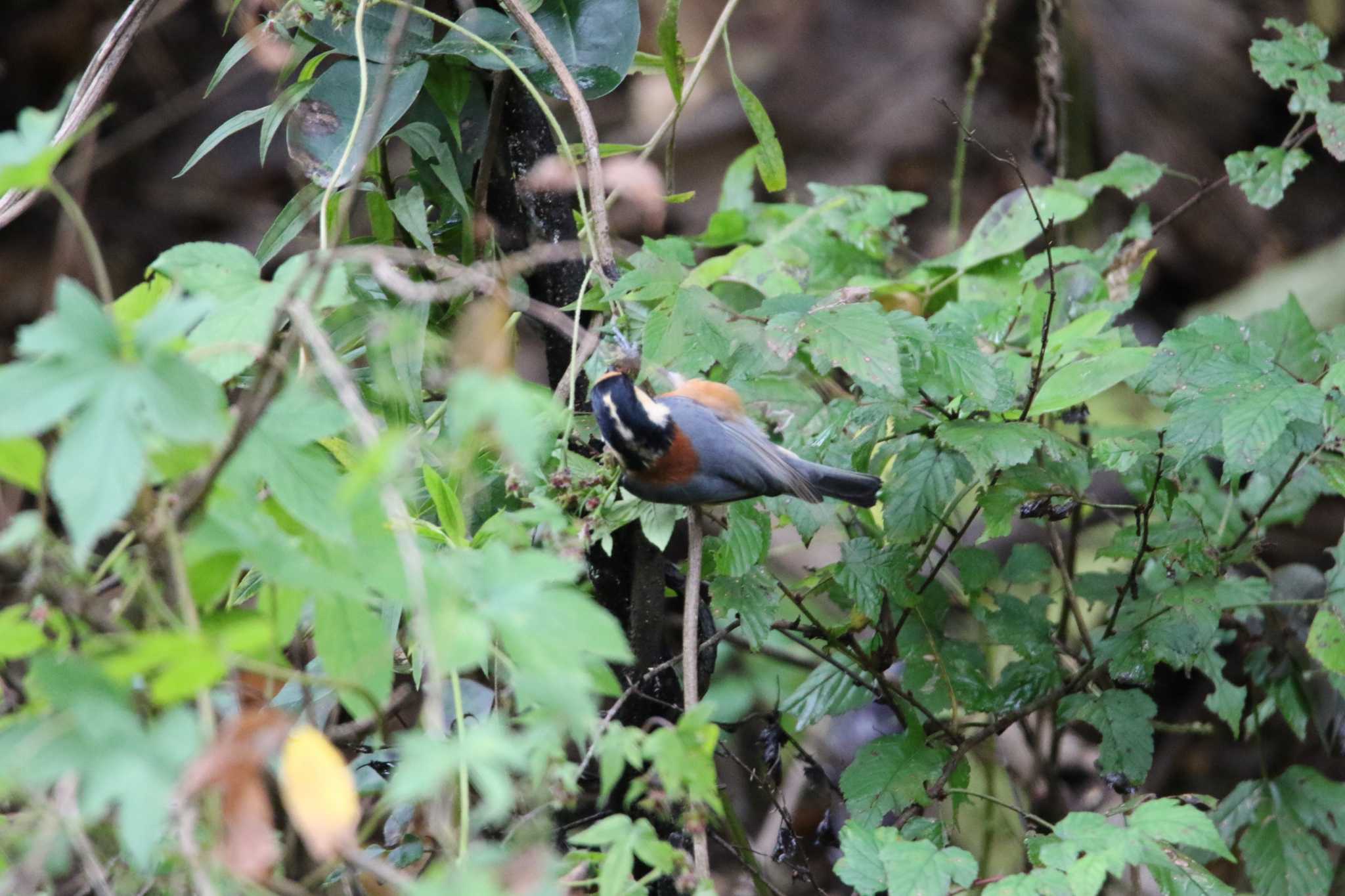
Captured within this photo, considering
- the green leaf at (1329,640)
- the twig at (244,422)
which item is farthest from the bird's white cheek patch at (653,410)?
the green leaf at (1329,640)

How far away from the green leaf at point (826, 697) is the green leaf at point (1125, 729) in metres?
0.47

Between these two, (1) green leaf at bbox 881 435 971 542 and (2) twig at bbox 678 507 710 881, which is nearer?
(2) twig at bbox 678 507 710 881

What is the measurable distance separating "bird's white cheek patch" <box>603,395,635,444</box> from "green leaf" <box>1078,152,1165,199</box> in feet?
5.64

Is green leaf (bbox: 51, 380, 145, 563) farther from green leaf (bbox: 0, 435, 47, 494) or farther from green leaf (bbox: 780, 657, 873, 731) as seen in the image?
green leaf (bbox: 780, 657, 873, 731)

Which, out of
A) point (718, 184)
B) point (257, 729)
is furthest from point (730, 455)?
point (718, 184)

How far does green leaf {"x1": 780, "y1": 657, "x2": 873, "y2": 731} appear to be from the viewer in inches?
99.7

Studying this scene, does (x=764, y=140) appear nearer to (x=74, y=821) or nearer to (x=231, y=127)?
(x=231, y=127)

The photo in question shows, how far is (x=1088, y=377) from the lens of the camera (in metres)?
2.36

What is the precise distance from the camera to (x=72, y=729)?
0.93m

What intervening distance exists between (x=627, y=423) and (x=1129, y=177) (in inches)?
71.9

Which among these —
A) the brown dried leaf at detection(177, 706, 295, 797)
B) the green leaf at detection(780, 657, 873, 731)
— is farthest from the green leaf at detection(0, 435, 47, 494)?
the green leaf at detection(780, 657, 873, 731)

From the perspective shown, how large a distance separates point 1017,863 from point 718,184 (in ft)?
14.9

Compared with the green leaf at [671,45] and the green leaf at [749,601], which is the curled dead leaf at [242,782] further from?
the green leaf at [671,45]

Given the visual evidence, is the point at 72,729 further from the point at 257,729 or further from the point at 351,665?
the point at 351,665
